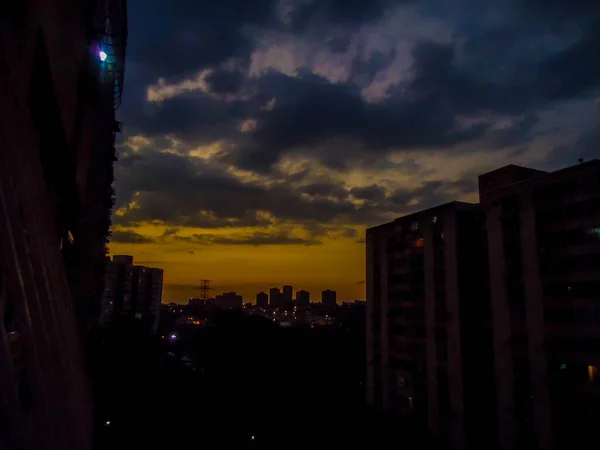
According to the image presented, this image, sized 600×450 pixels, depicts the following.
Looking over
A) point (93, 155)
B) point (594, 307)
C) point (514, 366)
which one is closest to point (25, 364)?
point (93, 155)

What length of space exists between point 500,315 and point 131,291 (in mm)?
96967

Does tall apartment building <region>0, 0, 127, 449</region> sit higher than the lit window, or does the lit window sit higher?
tall apartment building <region>0, 0, 127, 449</region>

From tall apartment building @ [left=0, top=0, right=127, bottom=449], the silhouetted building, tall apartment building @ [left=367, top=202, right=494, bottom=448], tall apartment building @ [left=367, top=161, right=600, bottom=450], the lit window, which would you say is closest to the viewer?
tall apartment building @ [left=0, top=0, right=127, bottom=449]

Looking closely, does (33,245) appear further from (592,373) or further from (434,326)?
(434,326)

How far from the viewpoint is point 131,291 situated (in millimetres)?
110000

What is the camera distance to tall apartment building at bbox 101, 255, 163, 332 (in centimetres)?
10538

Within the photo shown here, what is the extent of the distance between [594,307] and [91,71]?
31021mm

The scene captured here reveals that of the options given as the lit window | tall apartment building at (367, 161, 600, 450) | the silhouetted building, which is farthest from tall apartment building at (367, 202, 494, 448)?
the lit window

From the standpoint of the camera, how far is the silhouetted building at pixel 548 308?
26.5m

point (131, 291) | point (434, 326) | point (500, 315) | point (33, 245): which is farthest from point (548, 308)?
point (131, 291)

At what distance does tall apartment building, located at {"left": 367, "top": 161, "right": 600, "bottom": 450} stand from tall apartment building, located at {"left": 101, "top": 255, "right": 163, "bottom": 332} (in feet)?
245

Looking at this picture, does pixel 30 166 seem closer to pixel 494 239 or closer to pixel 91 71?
pixel 91 71

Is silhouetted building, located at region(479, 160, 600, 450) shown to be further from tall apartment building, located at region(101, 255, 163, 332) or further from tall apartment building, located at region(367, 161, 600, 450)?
tall apartment building, located at region(101, 255, 163, 332)

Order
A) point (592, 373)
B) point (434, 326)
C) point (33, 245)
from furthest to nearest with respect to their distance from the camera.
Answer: point (434, 326)
point (592, 373)
point (33, 245)
